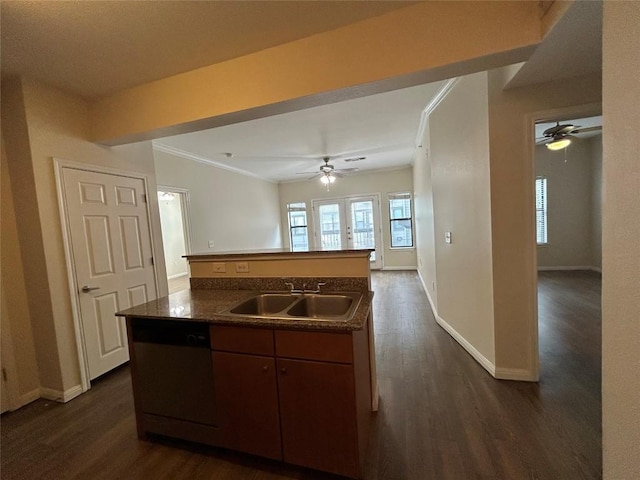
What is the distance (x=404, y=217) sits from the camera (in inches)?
283

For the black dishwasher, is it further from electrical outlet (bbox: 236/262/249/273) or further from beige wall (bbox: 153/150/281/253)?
beige wall (bbox: 153/150/281/253)

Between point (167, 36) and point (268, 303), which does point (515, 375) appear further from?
point (167, 36)

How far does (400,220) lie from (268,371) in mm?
6391

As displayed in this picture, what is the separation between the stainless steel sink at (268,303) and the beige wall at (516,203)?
1687mm

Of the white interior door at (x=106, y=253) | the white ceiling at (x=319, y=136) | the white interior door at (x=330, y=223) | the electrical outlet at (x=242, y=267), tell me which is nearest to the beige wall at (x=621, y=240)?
the electrical outlet at (x=242, y=267)

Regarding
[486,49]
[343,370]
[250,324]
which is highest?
[486,49]

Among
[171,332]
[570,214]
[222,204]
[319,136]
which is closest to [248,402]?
[171,332]

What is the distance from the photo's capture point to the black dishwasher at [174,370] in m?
1.57

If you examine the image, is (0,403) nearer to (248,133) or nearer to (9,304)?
(9,304)

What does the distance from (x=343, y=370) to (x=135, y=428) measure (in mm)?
1705

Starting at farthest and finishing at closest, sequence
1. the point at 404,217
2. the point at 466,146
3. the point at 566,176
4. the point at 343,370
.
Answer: the point at 404,217 → the point at 566,176 → the point at 466,146 → the point at 343,370

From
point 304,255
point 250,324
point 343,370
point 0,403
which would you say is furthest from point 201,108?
point 0,403

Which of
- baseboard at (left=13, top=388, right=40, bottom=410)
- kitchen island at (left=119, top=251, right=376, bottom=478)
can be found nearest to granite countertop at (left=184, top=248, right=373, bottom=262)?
kitchen island at (left=119, top=251, right=376, bottom=478)

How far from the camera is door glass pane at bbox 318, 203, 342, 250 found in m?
7.70
